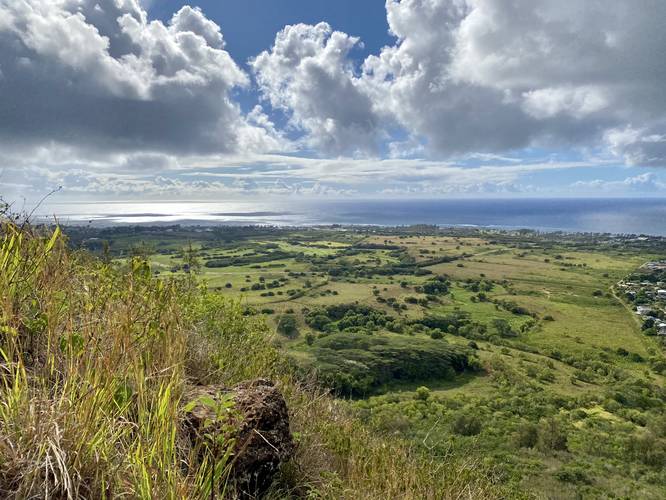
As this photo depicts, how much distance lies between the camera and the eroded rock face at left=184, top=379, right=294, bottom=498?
3.18m

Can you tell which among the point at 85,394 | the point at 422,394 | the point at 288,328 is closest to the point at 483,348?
the point at 422,394

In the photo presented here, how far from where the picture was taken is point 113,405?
2.62 metres

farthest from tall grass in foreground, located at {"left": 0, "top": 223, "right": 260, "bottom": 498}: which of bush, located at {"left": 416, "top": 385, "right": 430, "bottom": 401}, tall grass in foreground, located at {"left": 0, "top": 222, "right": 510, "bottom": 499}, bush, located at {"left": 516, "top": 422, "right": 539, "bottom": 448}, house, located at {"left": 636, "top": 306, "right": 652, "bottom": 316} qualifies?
house, located at {"left": 636, "top": 306, "right": 652, "bottom": 316}

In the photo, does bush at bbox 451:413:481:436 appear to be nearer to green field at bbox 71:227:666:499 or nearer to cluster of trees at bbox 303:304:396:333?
green field at bbox 71:227:666:499

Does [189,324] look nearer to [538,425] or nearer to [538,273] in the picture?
[538,425]

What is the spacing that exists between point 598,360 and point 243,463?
7124cm

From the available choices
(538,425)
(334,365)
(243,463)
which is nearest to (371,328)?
(334,365)

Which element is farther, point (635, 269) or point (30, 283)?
point (635, 269)

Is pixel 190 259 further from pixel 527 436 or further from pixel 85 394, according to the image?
pixel 527 436

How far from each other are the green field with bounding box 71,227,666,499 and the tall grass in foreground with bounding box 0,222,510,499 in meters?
1.24

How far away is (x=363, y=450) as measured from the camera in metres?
4.60

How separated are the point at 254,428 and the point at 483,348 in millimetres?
68365

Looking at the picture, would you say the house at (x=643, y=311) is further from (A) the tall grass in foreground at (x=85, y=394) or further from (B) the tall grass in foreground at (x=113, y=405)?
(A) the tall grass in foreground at (x=85, y=394)

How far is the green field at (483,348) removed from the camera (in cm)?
2856
